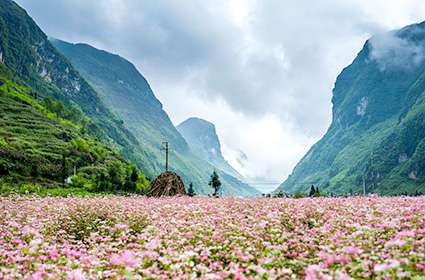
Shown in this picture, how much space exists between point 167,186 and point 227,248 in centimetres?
2251

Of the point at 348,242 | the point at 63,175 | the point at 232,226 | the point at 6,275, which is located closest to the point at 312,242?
the point at 348,242

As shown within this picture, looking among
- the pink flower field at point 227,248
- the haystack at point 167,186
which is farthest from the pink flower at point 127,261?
the haystack at point 167,186

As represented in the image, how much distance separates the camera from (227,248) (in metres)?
7.44

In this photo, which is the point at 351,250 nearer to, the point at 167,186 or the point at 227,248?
the point at 227,248

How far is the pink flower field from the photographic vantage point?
545cm

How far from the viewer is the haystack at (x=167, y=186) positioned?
2925cm

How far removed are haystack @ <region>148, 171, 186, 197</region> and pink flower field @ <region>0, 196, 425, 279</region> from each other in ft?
56.6

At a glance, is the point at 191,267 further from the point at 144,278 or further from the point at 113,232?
the point at 113,232

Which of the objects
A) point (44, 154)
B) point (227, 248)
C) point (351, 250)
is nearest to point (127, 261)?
point (227, 248)

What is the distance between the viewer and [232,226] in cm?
876

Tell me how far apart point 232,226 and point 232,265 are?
2671 mm

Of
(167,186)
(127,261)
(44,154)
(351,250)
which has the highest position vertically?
(44,154)

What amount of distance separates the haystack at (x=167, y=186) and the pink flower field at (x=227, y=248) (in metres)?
17.2

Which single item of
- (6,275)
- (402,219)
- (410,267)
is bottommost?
(6,275)
